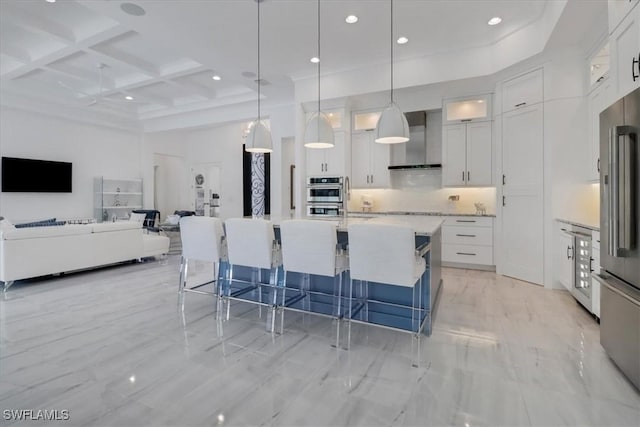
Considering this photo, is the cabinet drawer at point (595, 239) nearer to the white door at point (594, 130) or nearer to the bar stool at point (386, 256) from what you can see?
the white door at point (594, 130)

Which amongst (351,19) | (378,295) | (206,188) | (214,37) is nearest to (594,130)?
(351,19)

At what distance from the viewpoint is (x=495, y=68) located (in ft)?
14.5

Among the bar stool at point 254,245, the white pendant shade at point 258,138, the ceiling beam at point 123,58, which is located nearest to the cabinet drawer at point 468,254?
the bar stool at point 254,245

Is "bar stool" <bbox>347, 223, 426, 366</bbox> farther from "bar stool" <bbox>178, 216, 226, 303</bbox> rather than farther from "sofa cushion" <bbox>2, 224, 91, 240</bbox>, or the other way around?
"sofa cushion" <bbox>2, 224, 91, 240</bbox>

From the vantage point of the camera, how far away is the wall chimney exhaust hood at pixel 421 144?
5676mm

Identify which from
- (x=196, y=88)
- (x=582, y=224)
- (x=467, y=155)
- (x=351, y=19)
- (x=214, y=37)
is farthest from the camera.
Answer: (x=196, y=88)

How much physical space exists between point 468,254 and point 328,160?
2.77 meters

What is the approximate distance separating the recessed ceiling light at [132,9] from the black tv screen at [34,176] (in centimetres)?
526

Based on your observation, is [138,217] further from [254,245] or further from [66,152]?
[254,245]

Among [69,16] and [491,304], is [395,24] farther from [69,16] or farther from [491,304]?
[69,16]

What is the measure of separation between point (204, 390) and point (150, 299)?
2.16m

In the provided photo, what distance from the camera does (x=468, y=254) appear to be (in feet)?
16.9

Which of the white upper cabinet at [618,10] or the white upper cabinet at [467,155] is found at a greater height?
the white upper cabinet at [618,10]

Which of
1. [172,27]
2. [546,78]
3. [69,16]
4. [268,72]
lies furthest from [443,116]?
[69,16]
